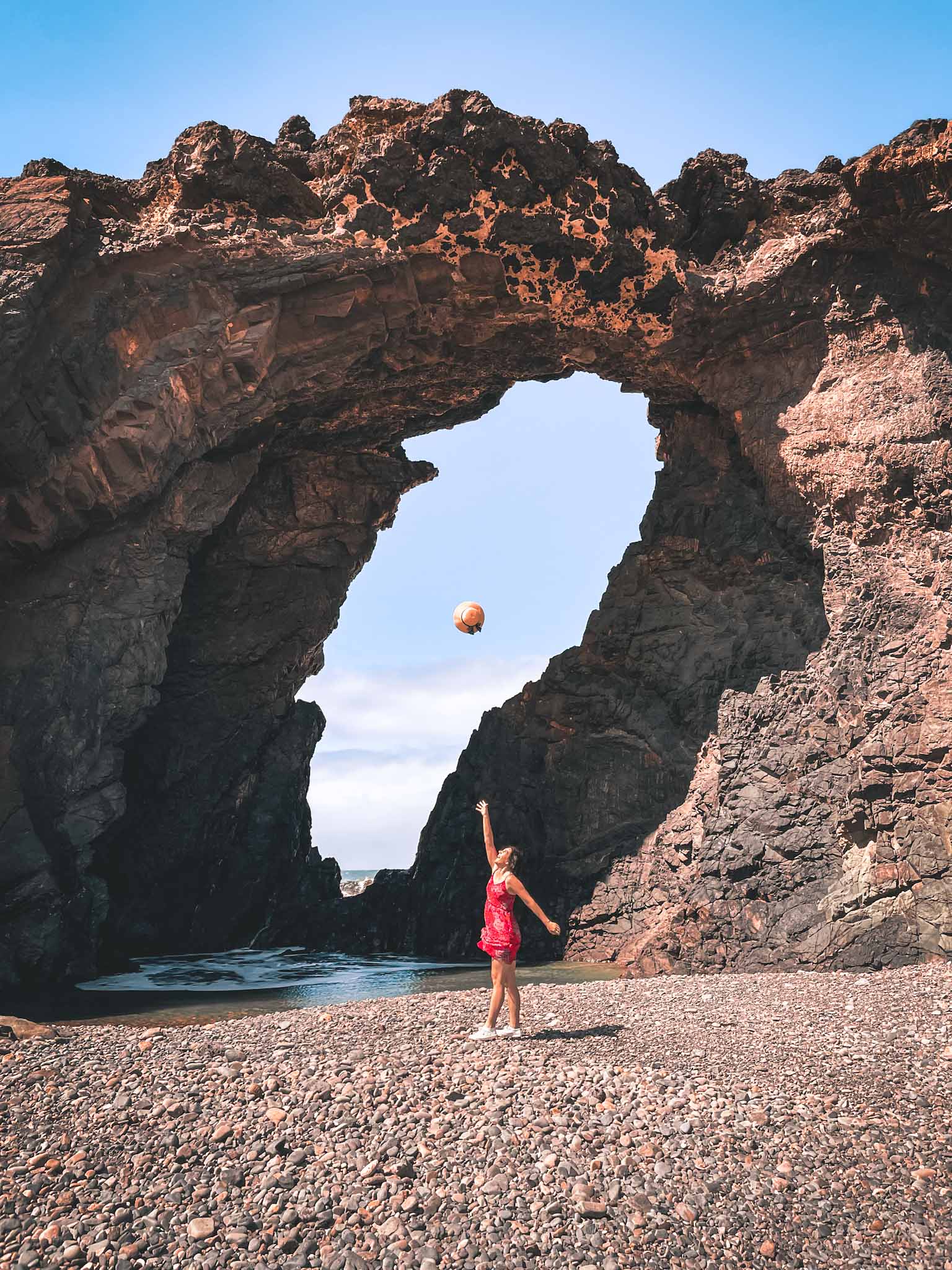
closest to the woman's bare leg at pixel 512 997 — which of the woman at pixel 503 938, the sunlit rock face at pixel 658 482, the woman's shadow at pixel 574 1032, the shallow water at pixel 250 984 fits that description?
the woman at pixel 503 938

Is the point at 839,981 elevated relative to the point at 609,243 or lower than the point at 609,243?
lower

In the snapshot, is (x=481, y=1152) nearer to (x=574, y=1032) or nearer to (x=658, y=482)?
(x=574, y=1032)

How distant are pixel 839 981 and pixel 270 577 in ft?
68.6

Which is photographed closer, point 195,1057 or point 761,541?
point 195,1057

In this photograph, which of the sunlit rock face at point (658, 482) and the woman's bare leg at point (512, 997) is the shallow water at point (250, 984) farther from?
the woman's bare leg at point (512, 997)

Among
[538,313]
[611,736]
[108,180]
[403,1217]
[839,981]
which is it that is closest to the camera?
[403,1217]

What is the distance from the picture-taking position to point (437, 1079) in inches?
327

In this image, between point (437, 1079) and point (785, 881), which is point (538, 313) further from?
point (437, 1079)

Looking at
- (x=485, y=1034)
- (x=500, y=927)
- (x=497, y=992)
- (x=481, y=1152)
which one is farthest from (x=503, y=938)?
(x=481, y=1152)

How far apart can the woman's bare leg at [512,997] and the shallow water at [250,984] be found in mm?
5706

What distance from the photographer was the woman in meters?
10.2

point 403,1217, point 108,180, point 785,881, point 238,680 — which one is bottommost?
point 403,1217

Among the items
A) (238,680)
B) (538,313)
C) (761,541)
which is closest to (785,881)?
(761,541)

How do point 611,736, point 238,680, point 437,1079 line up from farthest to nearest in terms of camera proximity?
point 238,680
point 611,736
point 437,1079
